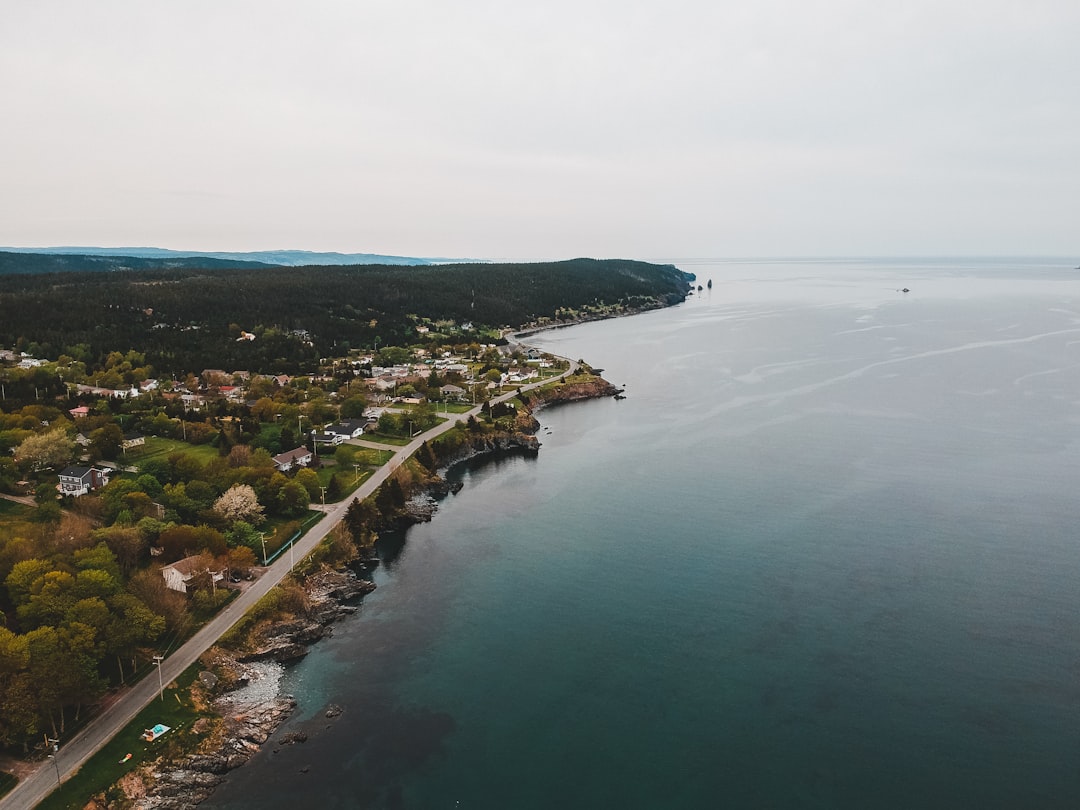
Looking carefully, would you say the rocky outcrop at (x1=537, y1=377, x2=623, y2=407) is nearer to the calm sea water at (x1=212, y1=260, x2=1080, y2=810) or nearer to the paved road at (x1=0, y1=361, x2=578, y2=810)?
the calm sea water at (x1=212, y1=260, x2=1080, y2=810)

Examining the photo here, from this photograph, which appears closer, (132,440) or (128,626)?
(128,626)

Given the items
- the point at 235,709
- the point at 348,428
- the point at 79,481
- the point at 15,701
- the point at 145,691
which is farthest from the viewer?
the point at 348,428

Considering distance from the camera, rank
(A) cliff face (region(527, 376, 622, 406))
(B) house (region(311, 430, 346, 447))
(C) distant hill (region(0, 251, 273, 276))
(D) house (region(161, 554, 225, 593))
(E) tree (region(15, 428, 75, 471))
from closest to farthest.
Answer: (D) house (region(161, 554, 225, 593)) < (E) tree (region(15, 428, 75, 471)) < (B) house (region(311, 430, 346, 447)) < (A) cliff face (region(527, 376, 622, 406)) < (C) distant hill (region(0, 251, 273, 276))

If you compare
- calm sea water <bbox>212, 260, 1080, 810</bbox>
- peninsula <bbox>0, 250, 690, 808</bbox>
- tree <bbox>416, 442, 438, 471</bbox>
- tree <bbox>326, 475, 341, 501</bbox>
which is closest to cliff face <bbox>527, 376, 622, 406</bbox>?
peninsula <bbox>0, 250, 690, 808</bbox>

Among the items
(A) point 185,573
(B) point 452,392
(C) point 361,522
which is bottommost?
(C) point 361,522

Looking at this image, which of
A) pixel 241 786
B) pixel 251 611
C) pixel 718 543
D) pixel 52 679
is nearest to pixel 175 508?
pixel 251 611

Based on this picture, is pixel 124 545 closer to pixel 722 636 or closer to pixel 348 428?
pixel 348 428

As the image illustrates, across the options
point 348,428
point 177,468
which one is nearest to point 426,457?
point 348,428

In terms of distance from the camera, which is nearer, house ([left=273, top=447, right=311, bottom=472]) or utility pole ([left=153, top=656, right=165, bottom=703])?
utility pole ([left=153, top=656, right=165, bottom=703])

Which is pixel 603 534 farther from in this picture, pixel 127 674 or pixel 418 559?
pixel 127 674
